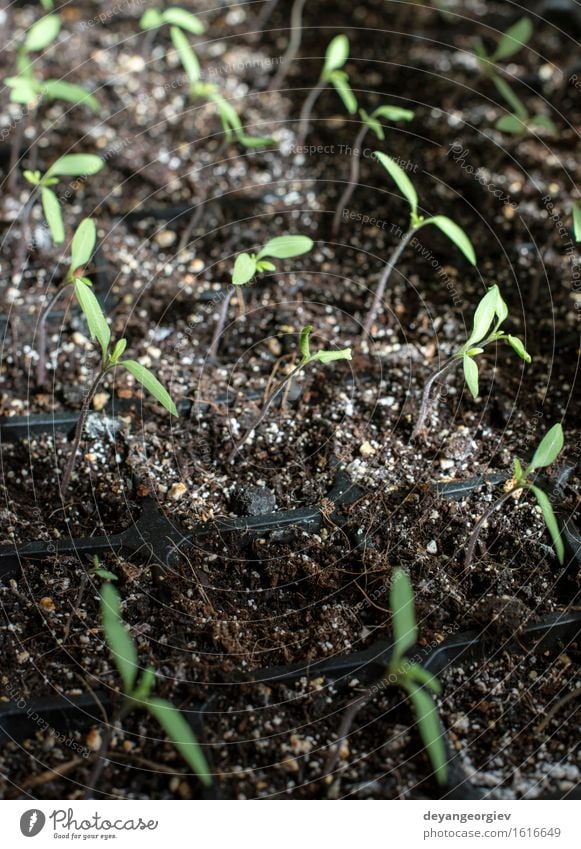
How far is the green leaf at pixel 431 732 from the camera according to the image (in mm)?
986

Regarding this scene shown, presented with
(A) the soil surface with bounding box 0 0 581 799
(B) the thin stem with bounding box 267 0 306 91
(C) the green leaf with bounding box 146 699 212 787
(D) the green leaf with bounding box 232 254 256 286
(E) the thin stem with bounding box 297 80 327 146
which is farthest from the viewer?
(B) the thin stem with bounding box 267 0 306 91

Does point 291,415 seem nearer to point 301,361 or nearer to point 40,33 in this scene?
point 301,361

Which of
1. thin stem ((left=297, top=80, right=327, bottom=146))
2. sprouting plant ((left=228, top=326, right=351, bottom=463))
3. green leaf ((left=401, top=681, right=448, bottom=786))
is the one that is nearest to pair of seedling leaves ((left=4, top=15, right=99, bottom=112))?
thin stem ((left=297, top=80, right=327, bottom=146))

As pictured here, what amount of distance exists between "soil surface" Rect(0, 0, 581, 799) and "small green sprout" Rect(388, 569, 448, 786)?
0.09 ft

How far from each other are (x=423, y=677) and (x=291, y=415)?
0.53 metres

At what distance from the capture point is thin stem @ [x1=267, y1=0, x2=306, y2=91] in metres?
2.05

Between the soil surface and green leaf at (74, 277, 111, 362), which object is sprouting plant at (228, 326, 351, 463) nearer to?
the soil surface

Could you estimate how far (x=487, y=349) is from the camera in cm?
151

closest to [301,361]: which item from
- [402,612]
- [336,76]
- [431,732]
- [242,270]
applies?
[242,270]

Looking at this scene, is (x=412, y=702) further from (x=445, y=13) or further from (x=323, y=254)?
(x=445, y=13)

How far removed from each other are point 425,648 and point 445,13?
1757mm

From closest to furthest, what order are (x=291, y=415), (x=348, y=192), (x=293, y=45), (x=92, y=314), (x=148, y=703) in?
(x=148, y=703), (x=92, y=314), (x=291, y=415), (x=348, y=192), (x=293, y=45)
